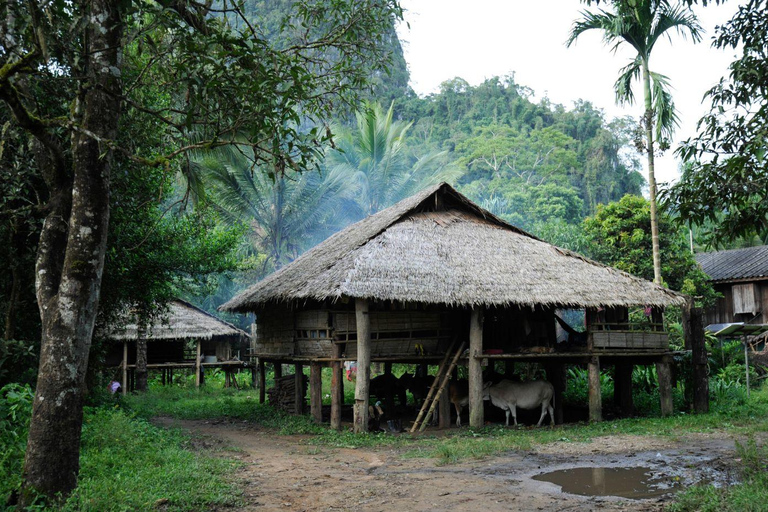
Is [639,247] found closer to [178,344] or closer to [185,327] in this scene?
[185,327]

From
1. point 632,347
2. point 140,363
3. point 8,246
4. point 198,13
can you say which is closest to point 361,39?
point 198,13

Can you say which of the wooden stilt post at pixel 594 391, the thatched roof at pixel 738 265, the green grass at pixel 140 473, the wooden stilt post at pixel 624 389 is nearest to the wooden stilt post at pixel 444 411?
the wooden stilt post at pixel 594 391

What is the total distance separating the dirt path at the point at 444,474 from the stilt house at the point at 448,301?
8.35 ft

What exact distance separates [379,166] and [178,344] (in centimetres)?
1309

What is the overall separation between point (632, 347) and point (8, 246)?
458 inches

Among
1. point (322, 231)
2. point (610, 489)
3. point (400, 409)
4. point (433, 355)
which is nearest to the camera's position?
point (610, 489)

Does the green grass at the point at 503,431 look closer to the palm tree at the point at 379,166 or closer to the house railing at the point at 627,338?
the house railing at the point at 627,338

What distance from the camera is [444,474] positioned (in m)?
8.28

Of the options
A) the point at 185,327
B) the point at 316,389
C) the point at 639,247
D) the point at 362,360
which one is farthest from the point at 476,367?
the point at 185,327

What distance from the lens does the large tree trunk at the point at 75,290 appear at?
5672 millimetres

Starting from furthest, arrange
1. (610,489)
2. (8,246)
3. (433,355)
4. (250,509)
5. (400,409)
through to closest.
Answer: (400,409) < (433,355) < (8,246) < (610,489) < (250,509)

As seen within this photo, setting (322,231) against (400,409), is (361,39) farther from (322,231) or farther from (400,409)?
(322,231)

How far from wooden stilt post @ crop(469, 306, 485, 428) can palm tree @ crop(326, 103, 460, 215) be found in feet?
62.4

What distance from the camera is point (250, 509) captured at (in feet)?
21.7
